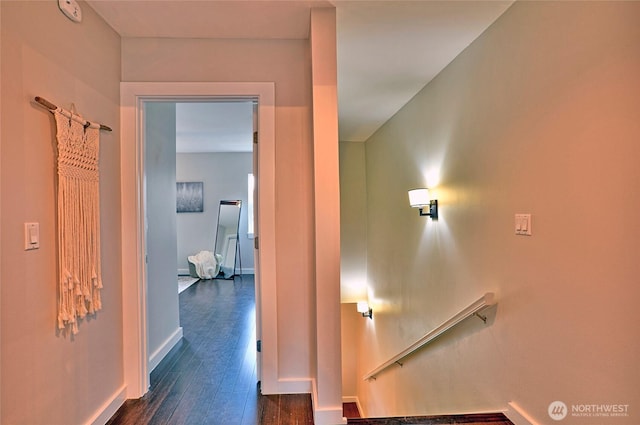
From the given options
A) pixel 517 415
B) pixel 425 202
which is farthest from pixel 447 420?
pixel 425 202

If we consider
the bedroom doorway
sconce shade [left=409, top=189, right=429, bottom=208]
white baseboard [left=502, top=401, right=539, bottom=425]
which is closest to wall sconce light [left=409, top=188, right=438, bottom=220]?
sconce shade [left=409, top=189, right=429, bottom=208]

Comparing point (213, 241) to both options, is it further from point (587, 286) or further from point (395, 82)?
point (587, 286)

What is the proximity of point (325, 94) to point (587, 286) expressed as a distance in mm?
1531

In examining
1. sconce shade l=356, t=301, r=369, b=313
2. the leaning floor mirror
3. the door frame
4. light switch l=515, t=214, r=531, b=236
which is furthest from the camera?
the leaning floor mirror

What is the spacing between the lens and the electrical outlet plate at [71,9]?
64.4 inches

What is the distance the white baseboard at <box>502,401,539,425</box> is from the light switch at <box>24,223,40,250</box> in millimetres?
2514

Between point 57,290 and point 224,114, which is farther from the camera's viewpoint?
point 224,114

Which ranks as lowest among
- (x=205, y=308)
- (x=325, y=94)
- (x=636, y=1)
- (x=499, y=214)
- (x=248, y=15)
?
(x=205, y=308)

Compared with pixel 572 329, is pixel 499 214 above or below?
above

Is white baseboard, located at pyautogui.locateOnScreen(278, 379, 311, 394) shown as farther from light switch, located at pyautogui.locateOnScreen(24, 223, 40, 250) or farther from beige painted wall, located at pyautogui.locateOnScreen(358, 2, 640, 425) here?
light switch, located at pyautogui.locateOnScreen(24, 223, 40, 250)

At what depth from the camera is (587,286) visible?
1494 mm

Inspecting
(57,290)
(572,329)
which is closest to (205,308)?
(57,290)

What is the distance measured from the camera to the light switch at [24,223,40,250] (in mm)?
1404

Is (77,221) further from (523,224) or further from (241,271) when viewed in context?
(241,271)
